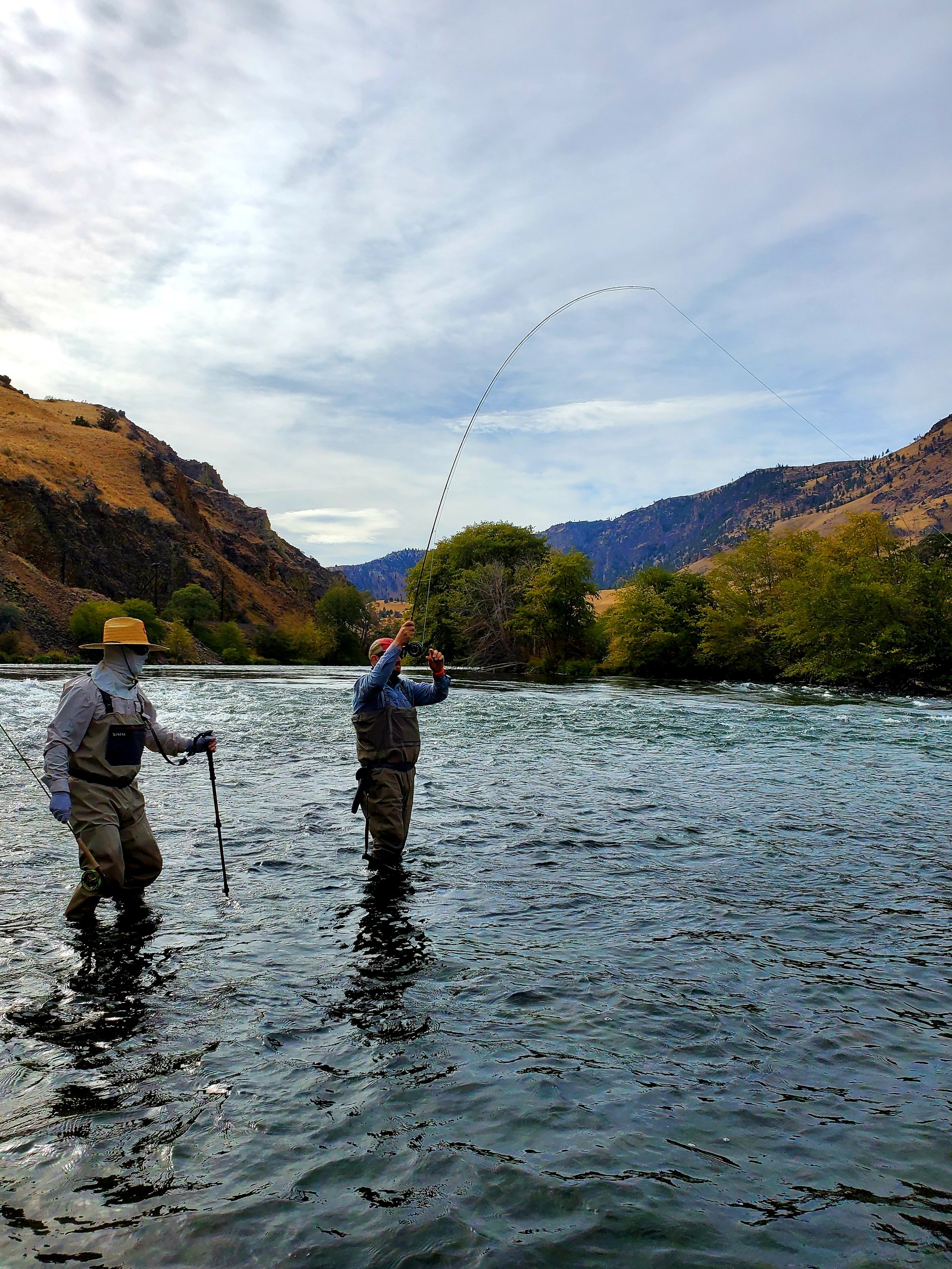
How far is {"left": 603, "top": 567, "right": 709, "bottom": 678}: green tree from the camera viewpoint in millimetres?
58031

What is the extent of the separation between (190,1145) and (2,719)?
2377 cm

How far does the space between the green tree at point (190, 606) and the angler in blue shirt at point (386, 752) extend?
112 metres

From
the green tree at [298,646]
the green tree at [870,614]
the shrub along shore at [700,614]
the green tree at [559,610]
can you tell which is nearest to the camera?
the green tree at [870,614]

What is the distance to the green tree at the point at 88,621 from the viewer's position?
87312mm

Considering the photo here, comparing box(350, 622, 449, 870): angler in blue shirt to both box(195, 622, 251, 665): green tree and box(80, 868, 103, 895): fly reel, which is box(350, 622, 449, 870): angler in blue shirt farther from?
box(195, 622, 251, 665): green tree

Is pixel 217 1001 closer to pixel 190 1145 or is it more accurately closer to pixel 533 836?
pixel 190 1145

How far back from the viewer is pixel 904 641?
38.8 metres

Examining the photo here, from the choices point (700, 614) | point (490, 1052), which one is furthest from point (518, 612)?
point (490, 1052)

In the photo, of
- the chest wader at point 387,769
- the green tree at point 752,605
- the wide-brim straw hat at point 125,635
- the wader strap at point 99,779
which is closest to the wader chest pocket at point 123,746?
the wader strap at point 99,779

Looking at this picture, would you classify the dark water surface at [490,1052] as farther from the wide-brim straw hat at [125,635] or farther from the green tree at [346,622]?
the green tree at [346,622]

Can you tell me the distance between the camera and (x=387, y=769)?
28.0ft

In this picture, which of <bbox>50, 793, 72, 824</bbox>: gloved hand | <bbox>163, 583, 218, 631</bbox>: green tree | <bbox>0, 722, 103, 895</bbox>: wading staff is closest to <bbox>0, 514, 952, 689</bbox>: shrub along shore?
<bbox>163, 583, 218, 631</bbox>: green tree

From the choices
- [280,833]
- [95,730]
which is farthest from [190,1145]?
[280,833]

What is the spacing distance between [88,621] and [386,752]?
3487 inches
